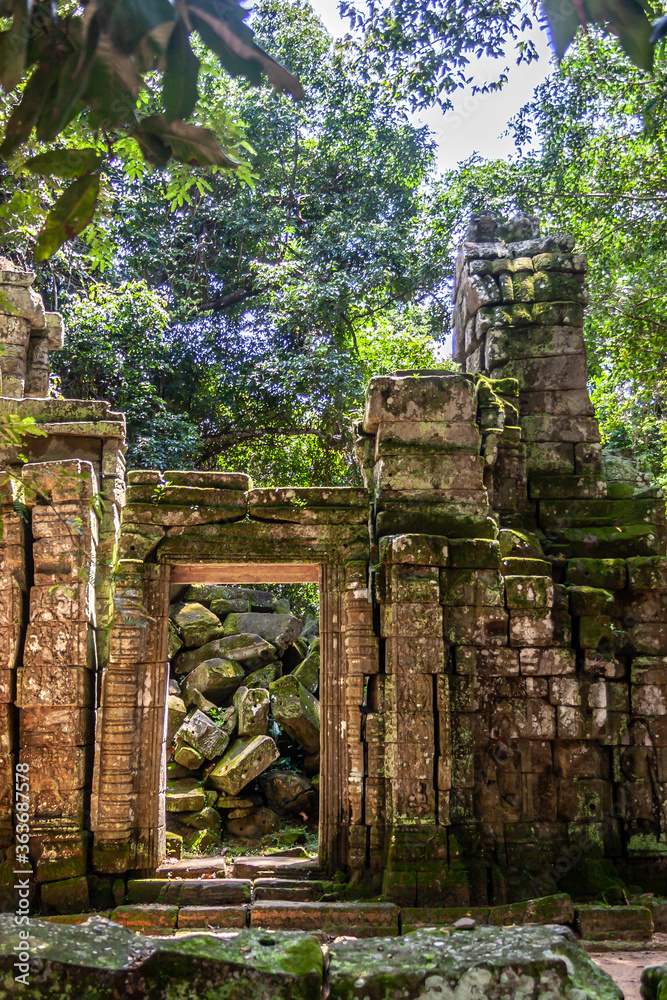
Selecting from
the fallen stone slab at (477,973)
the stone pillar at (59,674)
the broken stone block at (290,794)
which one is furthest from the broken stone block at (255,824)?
the fallen stone slab at (477,973)

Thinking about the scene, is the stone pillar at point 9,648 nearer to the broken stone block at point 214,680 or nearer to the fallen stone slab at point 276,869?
the fallen stone slab at point 276,869

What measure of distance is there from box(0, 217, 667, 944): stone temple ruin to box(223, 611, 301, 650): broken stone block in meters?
4.81

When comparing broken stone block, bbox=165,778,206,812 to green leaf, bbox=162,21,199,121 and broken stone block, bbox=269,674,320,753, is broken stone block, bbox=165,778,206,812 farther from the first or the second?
green leaf, bbox=162,21,199,121

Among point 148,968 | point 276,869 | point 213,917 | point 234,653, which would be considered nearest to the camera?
point 148,968

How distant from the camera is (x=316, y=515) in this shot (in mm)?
7922

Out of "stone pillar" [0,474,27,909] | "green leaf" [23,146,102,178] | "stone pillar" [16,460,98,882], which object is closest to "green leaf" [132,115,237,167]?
"green leaf" [23,146,102,178]

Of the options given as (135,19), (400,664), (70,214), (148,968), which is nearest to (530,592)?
(400,664)

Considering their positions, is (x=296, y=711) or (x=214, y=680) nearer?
(x=296, y=711)

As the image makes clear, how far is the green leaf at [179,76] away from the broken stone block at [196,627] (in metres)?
11.6

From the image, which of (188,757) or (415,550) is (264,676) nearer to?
(188,757)

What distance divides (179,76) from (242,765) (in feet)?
32.7

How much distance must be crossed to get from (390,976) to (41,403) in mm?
7660

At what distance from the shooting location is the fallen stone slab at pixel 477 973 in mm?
2457

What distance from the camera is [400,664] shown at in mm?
7203
